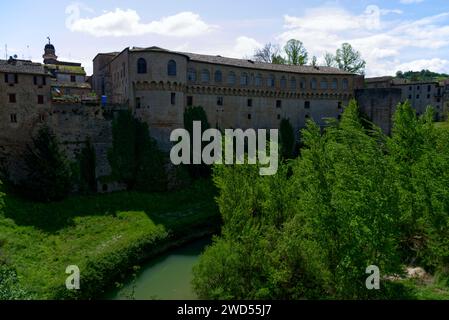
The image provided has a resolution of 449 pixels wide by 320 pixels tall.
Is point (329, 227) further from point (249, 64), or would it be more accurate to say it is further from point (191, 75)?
point (249, 64)

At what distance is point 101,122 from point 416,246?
27.7 m

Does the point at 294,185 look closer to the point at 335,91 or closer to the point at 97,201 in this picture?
the point at 97,201

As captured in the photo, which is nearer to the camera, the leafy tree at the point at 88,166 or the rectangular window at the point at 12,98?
the rectangular window at the point at 12,98

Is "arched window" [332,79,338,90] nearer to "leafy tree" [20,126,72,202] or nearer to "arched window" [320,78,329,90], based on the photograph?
Result: "arched window" [320,78,329,90]

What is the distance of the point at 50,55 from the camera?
6200 cm

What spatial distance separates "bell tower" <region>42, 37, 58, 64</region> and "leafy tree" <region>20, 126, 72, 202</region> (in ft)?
120

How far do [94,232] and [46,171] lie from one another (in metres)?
7.33

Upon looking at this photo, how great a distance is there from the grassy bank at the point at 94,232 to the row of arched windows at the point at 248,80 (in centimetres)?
1217

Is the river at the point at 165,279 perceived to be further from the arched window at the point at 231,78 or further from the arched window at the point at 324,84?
the arched window at the point at 324,84

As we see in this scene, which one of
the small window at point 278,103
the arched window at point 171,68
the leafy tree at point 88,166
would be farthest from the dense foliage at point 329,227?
the small window at point 278,103

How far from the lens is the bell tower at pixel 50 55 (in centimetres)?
6125

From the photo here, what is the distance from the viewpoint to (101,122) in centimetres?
3469
